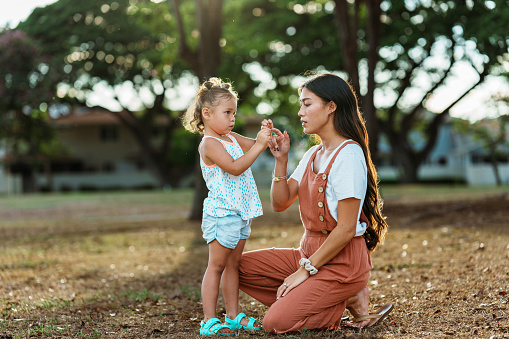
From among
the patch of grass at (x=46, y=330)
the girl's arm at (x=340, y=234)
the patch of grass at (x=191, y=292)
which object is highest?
the girl's arm at (x=340, y=234)

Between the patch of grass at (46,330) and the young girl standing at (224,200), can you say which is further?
the patch of grass at (46,330)

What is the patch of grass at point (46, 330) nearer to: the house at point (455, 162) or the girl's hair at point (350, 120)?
the girl's hair at point (350, 120)

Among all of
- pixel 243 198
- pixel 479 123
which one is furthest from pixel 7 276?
pixel 479 123

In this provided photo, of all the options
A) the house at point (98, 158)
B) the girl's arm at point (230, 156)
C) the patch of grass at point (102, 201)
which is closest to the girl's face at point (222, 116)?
the girl's arm at point (230, 156)

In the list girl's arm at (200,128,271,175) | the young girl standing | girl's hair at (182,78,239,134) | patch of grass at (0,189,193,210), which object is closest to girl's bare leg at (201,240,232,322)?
the young girl standing

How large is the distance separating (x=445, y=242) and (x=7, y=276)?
566 centimetres

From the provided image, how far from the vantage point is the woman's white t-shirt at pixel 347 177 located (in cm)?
382

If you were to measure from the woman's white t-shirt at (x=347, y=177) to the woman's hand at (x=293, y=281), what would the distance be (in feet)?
1.37

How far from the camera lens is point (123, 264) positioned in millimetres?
8289

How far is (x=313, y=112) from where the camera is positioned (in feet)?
13.2

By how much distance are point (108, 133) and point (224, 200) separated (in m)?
43.3

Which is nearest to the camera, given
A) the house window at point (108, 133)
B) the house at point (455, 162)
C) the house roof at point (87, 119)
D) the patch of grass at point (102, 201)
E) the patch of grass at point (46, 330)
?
the patch of grass at point (46, 330)

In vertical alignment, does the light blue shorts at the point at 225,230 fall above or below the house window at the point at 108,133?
below

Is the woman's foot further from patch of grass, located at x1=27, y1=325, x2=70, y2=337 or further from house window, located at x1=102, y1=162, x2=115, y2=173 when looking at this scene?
house window, located at x1=102, y1=162, x2=115, y2=173
